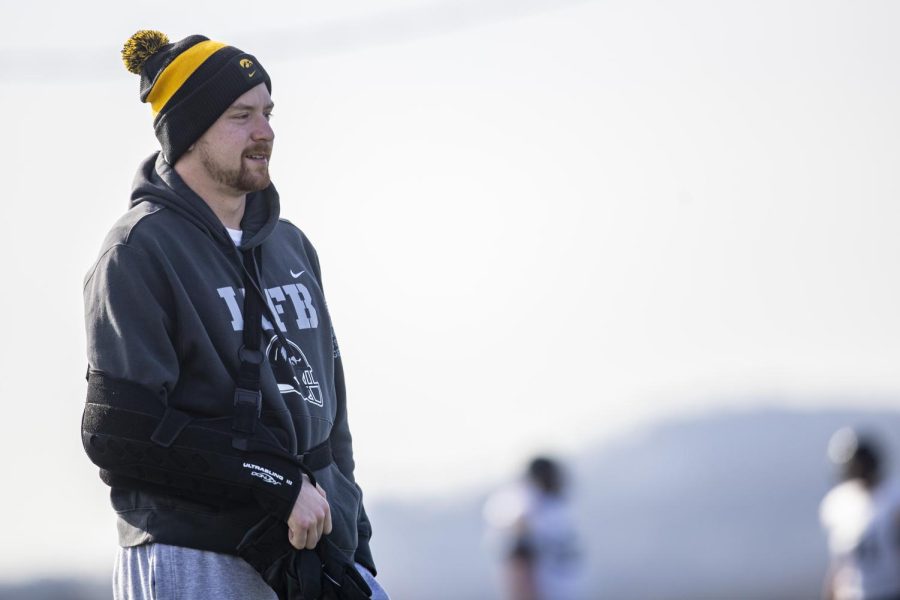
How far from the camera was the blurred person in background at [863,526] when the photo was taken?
9.15m

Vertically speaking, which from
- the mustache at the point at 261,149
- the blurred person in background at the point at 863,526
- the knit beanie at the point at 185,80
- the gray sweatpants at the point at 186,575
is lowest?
the blurred person in background at the point at 863,526

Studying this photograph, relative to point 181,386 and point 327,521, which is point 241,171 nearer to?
point 181,386

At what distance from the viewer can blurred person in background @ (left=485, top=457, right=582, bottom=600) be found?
10.4 m

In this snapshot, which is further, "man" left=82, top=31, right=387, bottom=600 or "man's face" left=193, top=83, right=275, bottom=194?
"man's face" left=193, top=83, right=275, bottom=194

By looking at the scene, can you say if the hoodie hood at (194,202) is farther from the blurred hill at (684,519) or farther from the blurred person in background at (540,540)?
the blurred hill at (684,519)

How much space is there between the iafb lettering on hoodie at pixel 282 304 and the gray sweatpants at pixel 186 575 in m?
0.54

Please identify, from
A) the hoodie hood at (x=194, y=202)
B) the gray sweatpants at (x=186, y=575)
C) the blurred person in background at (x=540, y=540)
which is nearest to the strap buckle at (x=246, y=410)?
the gray sweatpants at (x=186, y=575)

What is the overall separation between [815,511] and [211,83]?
26510mm

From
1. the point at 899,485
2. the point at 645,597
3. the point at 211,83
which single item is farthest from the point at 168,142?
the point at 645,597

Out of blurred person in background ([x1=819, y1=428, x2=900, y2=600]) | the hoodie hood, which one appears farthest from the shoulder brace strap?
blurred person in background ([x1=819, y1=428, x2=900, y2=600])

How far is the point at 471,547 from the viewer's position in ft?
101

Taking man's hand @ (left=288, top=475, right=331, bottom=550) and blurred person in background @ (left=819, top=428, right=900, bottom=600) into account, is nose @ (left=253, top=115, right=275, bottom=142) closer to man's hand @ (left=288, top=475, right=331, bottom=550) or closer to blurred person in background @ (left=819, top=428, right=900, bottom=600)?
man's hand @ (left=288, top=475, right=331, bottom=550)

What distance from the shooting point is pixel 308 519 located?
3.86 m

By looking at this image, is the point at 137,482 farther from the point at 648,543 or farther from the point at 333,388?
the point at 648,543
